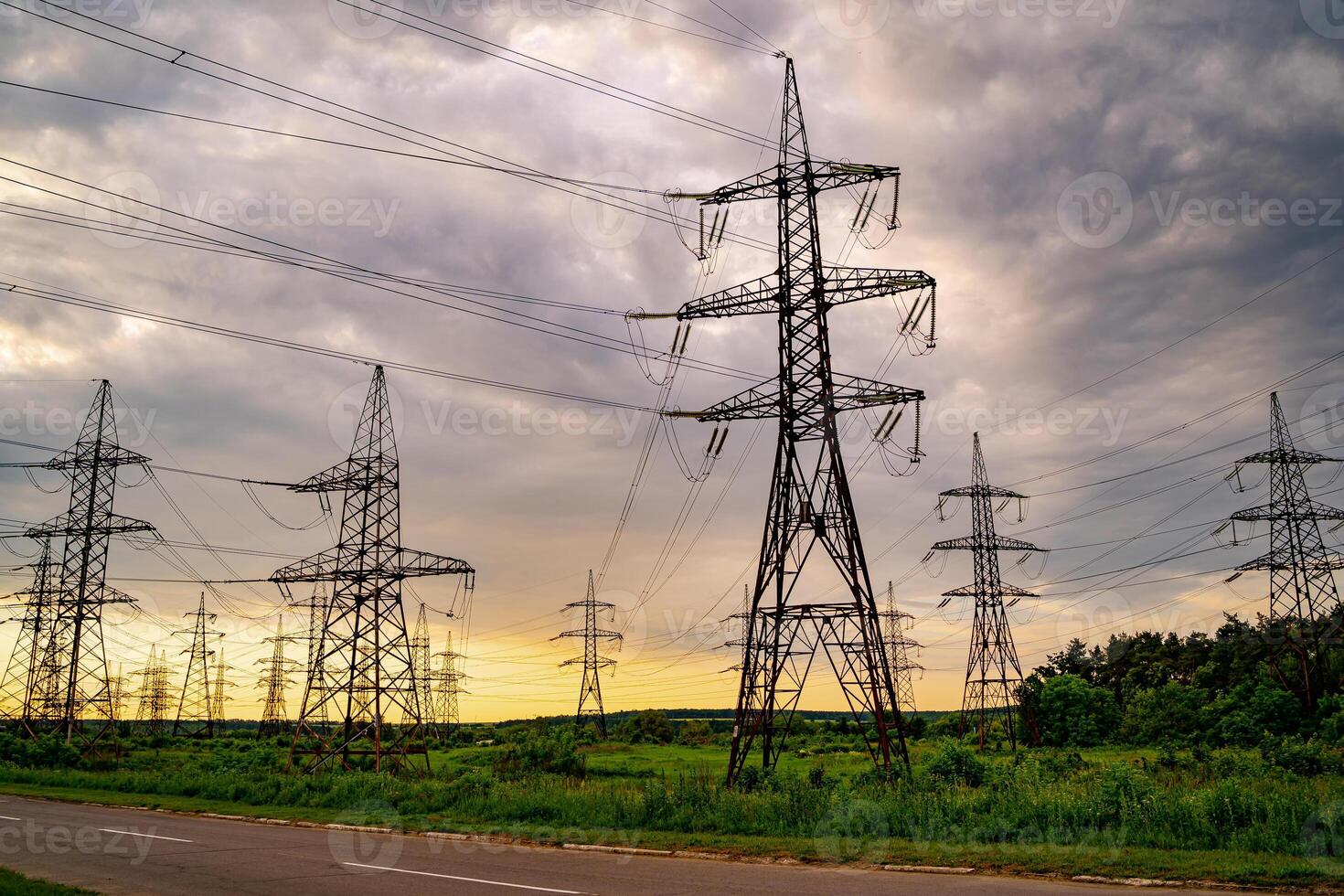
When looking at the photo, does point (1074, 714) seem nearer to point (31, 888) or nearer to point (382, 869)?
point (382, 869)

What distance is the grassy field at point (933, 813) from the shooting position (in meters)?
17.0

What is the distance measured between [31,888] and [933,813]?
17.8 metres

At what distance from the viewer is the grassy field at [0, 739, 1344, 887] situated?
1697 cm

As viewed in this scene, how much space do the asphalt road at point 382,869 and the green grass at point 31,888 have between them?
0.70 metres

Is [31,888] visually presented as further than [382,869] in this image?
No

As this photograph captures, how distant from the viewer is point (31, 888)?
563 inches

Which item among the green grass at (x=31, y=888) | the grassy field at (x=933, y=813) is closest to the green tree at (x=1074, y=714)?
the grassy field at (x=933, y=813)

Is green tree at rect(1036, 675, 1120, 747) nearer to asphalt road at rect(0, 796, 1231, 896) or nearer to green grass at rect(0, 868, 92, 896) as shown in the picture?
asphalt road at rect(0, 796, 1231, 896)

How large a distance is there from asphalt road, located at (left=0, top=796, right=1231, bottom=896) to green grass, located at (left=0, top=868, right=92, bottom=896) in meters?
0.70

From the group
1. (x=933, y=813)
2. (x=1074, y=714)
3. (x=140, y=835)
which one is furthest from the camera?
(x=1074, y=714)

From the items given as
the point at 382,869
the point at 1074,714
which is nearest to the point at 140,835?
the point at 382,869

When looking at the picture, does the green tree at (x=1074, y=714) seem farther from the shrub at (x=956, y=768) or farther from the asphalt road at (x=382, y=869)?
the asphalt road at (x=382, y=869)

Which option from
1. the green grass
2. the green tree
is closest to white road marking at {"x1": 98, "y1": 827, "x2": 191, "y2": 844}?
the green grass

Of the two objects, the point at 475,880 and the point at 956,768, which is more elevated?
the point at 956,768
